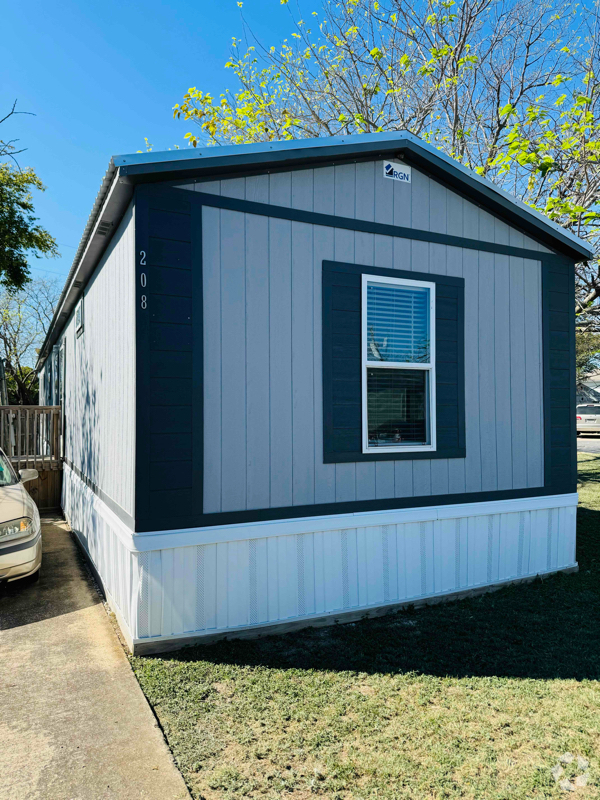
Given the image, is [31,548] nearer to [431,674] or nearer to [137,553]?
[137,553]

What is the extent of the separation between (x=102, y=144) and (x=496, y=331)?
11.6 metres

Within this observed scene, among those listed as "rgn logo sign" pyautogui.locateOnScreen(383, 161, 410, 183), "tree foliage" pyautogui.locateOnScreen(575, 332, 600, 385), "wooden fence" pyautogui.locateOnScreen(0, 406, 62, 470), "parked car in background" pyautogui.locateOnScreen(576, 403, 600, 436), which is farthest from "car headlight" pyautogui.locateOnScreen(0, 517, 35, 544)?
"parked car in background" pyautogui.locateOnScreen(576, 403, 600, 436)

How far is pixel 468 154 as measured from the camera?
10.4m

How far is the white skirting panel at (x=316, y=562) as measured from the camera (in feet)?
12.8

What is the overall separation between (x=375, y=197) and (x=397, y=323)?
1.13 metres

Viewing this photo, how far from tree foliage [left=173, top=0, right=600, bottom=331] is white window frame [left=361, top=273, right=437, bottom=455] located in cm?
498

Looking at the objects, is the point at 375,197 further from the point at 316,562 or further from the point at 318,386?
the point at 316,562

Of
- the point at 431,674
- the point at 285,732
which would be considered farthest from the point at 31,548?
the point at 431,674

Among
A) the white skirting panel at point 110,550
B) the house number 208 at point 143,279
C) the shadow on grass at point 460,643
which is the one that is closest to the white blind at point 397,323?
the house number 208 at point 143,279

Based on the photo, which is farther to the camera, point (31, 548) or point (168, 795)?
point (31, 548)

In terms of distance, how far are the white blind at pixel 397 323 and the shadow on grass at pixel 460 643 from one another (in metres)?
2.24

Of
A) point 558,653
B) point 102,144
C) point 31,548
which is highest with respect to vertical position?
point 102,144

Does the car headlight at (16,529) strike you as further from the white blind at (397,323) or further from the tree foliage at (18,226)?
the tree foliage at (18,226)

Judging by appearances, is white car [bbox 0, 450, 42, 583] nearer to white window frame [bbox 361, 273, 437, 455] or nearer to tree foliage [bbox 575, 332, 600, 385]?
white window frame [bbox 361, 273, 437, 455]
